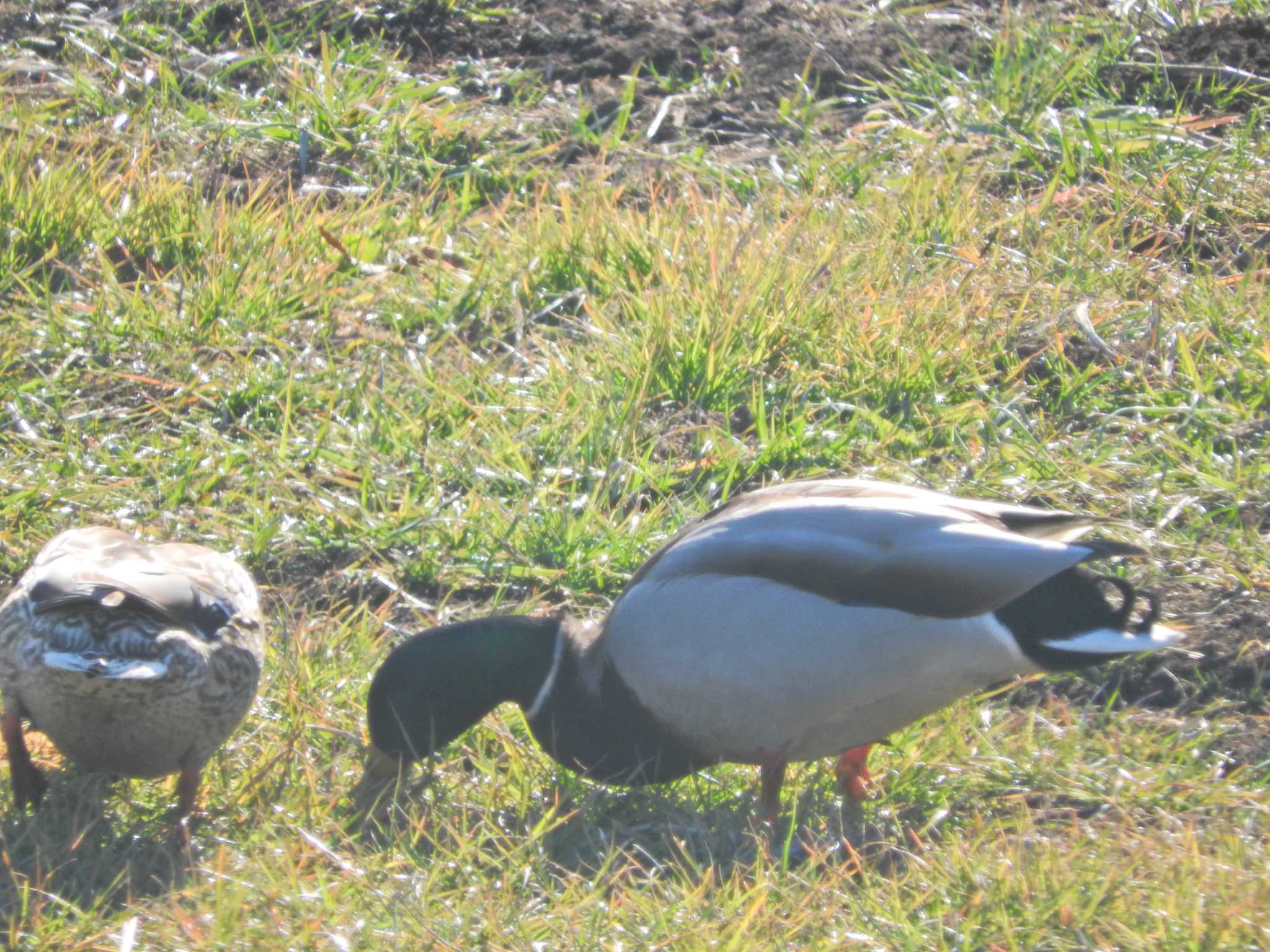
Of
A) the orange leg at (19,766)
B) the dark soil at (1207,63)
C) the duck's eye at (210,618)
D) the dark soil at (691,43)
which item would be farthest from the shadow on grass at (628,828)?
the dark soil at (1207,63)

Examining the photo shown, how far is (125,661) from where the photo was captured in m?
2.94

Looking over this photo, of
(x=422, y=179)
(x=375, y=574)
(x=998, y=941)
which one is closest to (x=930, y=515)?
(x=998, y=941)

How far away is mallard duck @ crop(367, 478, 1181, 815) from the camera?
312 centimetres

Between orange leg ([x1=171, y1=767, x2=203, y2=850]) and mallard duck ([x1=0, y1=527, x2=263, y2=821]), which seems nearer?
mallard duck ([x1=0, y1=527, x2=263, y2=821])

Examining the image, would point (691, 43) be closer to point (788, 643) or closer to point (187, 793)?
point (788, 643)

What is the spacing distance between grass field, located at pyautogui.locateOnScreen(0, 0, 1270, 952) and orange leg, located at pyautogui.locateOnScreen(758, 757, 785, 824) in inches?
2.8

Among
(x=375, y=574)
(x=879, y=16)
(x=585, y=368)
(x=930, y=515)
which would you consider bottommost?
(x=375, y=574)

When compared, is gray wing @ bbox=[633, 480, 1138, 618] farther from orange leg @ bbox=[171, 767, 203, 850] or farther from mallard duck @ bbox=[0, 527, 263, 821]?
orange leg @ bbox=[171, 767, 203, 850]

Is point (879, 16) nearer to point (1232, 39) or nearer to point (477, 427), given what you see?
point (1232, 39)

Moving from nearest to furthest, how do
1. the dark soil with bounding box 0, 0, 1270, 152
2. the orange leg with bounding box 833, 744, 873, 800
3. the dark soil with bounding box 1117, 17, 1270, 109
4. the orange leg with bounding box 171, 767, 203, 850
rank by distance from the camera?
the orange leg with bounding box 171, 767, 203, 850 < the orange leg with bounding box 833, 744, 873, 800 < the dark soil with bounding box 1117, 17, 1270, 109 < the dark soil with bounding box 0, 0, 1270, 152

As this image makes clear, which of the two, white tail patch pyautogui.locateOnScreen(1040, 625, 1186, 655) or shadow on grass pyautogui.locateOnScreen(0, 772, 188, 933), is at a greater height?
white tail patch pyautogui.locateOnScreen(1040, 625, 1186, 655)

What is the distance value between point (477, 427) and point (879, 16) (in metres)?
3.06

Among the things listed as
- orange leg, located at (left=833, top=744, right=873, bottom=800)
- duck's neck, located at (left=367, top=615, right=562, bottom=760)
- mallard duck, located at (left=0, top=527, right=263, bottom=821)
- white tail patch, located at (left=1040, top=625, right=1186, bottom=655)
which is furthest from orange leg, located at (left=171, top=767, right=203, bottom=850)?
white tail patch, located at (left=1040, top=625, right=1186, bottom=655)

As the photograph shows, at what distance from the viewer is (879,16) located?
20.9 feet
